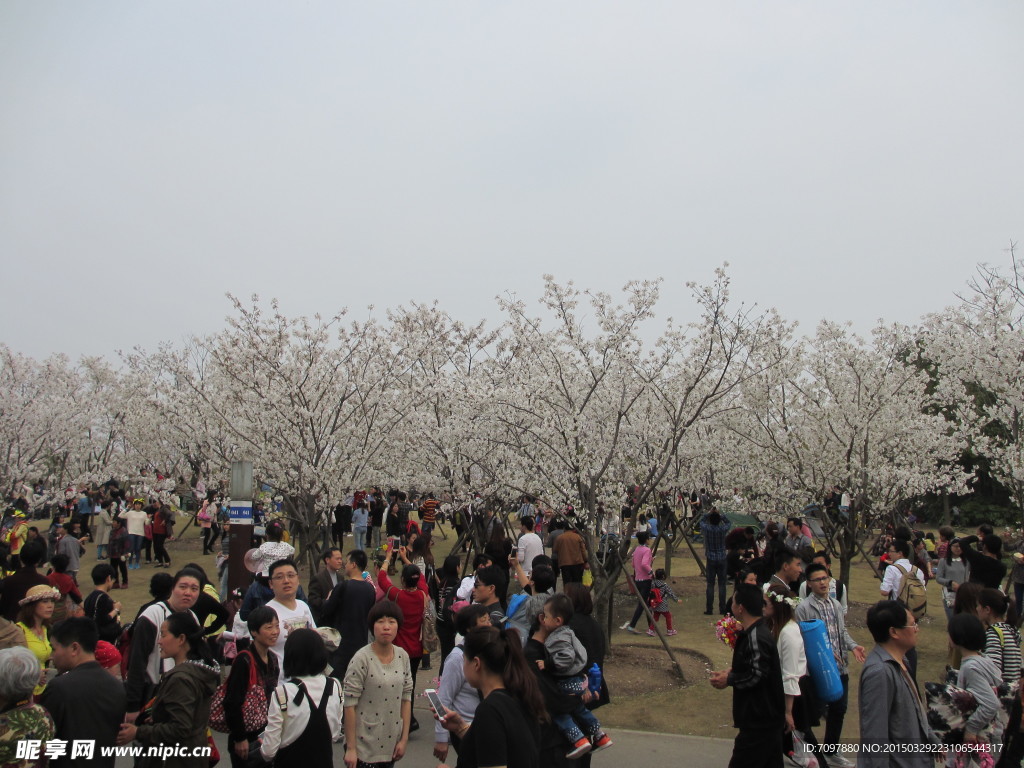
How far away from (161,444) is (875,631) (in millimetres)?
27573

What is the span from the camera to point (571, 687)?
4.55 m

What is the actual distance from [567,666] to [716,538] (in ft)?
30.9

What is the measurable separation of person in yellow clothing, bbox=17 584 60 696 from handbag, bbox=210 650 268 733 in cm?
251

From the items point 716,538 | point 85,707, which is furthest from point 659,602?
point 85,707

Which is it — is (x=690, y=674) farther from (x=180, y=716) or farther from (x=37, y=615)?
(x=37, y=615)

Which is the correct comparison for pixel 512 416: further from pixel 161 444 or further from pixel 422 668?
pixel 161 444

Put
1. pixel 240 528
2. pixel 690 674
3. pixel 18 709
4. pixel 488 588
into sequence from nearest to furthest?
pixel 18 709 < pixel 488 588 < pixel 690 674 < pixel 240 528

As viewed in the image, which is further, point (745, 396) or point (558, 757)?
point (745, 396)

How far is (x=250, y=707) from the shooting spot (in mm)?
4148

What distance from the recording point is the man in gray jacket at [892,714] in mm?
4035

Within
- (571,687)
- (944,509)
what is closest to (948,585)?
(571,687)

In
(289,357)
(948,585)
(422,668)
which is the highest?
(289,357)

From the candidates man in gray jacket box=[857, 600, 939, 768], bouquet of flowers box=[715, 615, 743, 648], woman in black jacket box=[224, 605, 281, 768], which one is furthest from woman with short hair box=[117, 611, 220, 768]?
bouquet of flowers box=[715, 615, 743, 648]

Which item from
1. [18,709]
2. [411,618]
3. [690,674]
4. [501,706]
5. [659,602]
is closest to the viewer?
[501,706]
